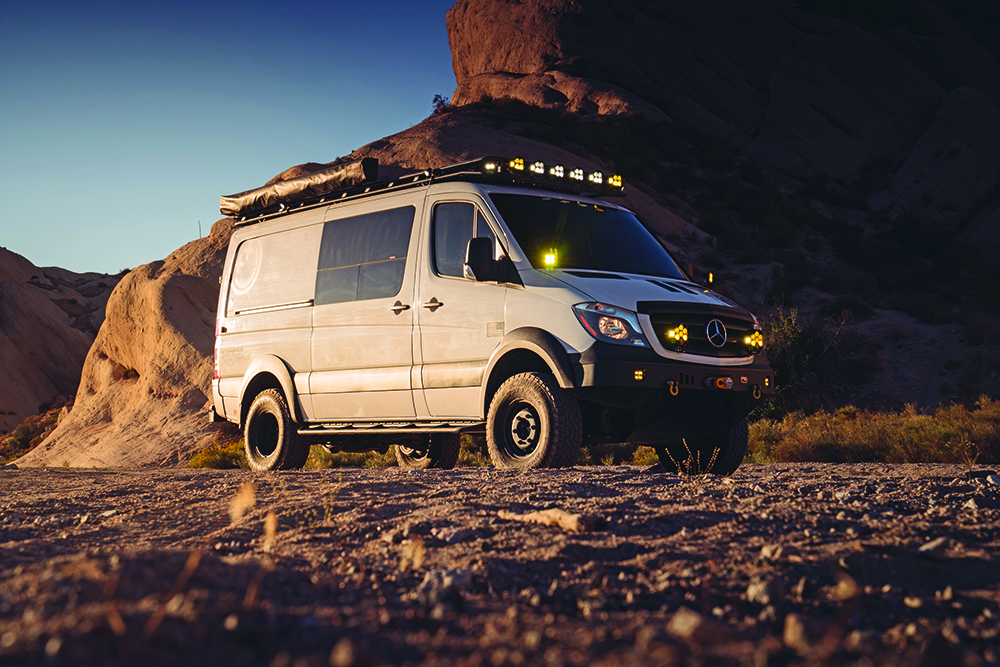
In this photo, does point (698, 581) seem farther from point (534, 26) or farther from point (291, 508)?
point (534, 26)

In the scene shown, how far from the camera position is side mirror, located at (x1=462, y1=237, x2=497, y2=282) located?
7.25 m

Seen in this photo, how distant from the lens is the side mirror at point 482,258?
725 centimetres

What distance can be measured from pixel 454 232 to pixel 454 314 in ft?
2.70

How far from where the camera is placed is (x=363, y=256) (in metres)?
8.81

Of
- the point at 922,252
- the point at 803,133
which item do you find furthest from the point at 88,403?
the point at 803,133

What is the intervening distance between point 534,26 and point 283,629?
51439 mm

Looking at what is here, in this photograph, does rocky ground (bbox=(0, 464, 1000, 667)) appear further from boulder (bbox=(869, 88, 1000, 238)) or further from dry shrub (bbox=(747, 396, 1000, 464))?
boulder (bbox=(869, 88, 1000, 238))

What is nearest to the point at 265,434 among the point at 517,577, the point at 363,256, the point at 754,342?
the point at 363,256

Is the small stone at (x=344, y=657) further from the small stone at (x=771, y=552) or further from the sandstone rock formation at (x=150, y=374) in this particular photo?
the sandstone rock formation at (x=150, y=374)

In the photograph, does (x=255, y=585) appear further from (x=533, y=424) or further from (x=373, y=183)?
(x=373, y=183)

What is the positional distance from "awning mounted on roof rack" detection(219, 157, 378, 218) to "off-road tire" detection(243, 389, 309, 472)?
2.36 m

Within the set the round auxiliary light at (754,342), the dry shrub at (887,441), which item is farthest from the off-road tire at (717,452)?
the dry shrub at (887,441)

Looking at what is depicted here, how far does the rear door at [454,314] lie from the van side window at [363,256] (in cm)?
41

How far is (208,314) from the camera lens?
2005 cm
